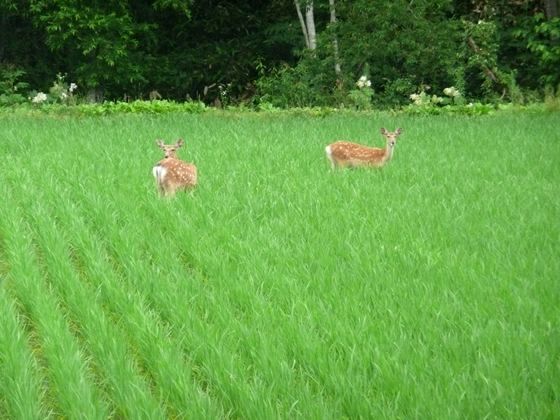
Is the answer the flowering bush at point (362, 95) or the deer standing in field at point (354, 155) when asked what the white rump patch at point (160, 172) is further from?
the flowering bush at point (362, 95)

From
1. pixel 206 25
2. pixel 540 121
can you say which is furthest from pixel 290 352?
pixel 206 25

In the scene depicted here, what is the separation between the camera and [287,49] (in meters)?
25.9

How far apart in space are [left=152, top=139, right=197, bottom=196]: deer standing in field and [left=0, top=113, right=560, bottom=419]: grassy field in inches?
3.8

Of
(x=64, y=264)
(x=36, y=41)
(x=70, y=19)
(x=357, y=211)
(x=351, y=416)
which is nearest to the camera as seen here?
(x=351, y=416)

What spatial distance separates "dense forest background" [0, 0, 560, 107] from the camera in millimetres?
19297

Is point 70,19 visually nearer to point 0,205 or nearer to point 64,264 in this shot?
point 0,205

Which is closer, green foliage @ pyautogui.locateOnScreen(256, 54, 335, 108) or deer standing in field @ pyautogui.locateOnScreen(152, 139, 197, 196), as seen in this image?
deer standing in field @ pyautogui.locateOnScreen(152, 139, 197, 196)

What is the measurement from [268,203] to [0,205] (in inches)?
86.2

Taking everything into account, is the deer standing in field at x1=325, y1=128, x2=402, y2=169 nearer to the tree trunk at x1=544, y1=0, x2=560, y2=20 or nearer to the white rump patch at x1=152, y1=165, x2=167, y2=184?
the white rump patch at x1=152, y1=165, x2=167, y2=184

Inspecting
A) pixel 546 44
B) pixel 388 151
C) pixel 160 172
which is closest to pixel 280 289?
pixel 160 172

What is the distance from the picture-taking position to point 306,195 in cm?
790

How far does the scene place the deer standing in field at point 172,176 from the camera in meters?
7.69

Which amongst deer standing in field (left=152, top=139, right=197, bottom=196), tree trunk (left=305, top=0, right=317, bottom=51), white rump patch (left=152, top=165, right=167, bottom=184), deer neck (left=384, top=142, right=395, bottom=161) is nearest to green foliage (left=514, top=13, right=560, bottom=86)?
tree trunk (left=305, top=0, right=317, bottom=51)

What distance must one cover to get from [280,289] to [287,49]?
69.8 ft
